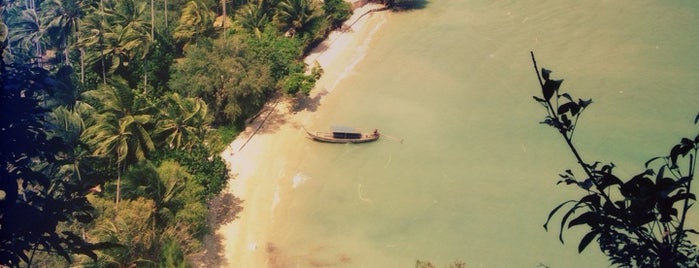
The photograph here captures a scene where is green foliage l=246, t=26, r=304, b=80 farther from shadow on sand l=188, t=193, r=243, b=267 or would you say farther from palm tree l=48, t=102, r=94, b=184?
palm tree l=48, t=102, r=94, b=184

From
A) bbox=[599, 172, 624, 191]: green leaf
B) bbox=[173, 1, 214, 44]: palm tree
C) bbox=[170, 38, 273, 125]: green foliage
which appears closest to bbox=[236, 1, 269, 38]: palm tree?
bbox=[173, 1, 214, 44]: palm tree

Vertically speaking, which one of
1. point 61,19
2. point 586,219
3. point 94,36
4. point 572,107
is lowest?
point 94,36

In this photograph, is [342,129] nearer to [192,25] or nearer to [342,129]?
[342,129]

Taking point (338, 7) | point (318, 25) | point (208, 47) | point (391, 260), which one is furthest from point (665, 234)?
point (338, 7)

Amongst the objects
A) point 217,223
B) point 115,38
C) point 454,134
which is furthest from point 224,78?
point 454,134

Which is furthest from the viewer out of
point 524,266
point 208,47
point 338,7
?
point 338,7

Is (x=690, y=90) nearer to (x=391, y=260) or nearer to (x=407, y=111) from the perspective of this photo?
(x=407, y=111)
